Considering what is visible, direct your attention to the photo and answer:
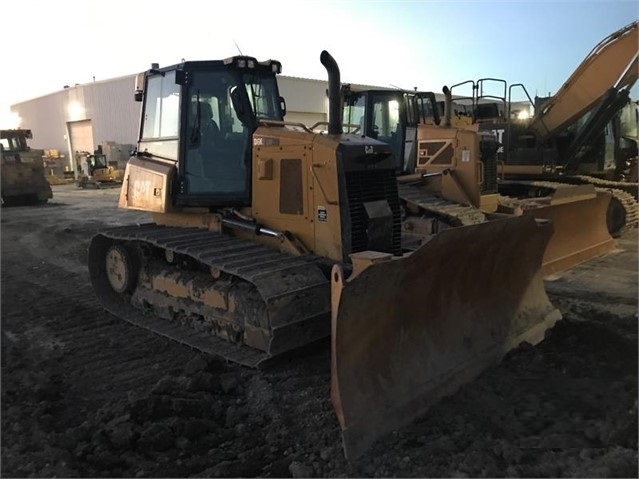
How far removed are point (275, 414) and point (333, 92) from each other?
107 inches

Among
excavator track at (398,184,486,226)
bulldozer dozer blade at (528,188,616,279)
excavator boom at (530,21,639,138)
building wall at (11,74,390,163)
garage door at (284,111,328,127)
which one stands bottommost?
bulldozer dozer blade at (528,188,616,279)

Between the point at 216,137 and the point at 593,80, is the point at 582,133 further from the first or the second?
the point at 216,137

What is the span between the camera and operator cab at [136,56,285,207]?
543 cm

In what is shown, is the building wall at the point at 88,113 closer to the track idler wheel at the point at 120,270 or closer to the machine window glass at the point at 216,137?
the track idler wheel at the point at 120,270

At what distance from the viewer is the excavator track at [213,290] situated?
4387 mm

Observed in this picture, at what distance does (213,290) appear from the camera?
16.4 feet

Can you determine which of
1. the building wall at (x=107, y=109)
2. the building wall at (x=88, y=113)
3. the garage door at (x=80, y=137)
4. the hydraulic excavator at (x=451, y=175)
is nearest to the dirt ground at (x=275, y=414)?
the hydraulic excavator at (x=451, y=175)

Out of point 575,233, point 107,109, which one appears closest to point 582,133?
point 575,233

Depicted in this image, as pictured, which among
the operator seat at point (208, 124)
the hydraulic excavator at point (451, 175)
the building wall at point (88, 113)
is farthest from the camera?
the building wall at point (88, 113)

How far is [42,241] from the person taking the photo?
38.1 ft

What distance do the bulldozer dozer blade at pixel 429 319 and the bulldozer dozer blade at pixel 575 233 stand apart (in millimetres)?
2893

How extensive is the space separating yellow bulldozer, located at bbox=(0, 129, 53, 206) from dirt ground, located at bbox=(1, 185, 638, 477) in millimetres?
15832

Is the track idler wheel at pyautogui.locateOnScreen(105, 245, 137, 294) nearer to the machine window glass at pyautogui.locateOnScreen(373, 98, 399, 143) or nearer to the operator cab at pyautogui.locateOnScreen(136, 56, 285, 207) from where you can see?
the operator cab at pyautogui.locateOnScreen(136, 56, 285, 207)

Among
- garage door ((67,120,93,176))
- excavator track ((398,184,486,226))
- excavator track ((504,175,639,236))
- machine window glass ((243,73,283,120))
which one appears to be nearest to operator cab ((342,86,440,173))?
excavator track ((398,184,486,226))
